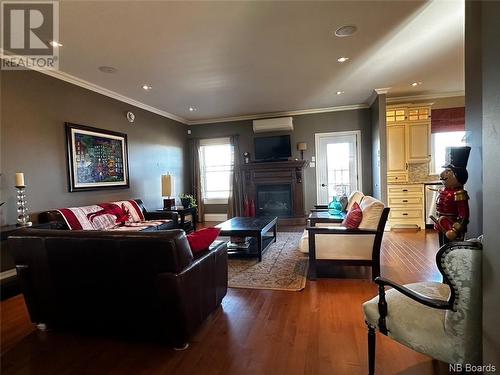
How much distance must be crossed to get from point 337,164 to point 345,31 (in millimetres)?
3877

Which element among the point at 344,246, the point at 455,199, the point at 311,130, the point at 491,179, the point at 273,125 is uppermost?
the point at 273,125

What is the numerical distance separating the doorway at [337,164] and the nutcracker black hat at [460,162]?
4748 mm

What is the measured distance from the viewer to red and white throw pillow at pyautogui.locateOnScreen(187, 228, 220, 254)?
2.04 m

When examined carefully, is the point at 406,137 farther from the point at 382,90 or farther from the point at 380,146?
the point at 382,90

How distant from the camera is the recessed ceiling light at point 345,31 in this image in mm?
2787

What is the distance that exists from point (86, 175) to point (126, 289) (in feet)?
9.73

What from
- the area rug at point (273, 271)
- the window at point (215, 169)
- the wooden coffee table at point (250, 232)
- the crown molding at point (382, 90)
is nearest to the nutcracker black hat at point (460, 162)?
the area rug at point (273, 271)

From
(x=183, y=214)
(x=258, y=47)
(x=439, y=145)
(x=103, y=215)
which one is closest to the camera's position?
(x=258, y=47)

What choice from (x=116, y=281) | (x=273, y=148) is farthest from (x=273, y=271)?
(x=273, y=148)

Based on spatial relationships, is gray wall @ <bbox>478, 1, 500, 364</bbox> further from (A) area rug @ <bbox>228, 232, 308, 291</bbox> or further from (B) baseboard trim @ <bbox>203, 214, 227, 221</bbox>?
(B) baseboard trim @ <bbox>203, 214, 227, 221</bbox>

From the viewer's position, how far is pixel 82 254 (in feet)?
6.00

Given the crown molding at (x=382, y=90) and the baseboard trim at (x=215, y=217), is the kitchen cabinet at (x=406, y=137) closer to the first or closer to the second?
the crown molding at (x=382, y=90)

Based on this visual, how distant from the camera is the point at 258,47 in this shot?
3145 mm
